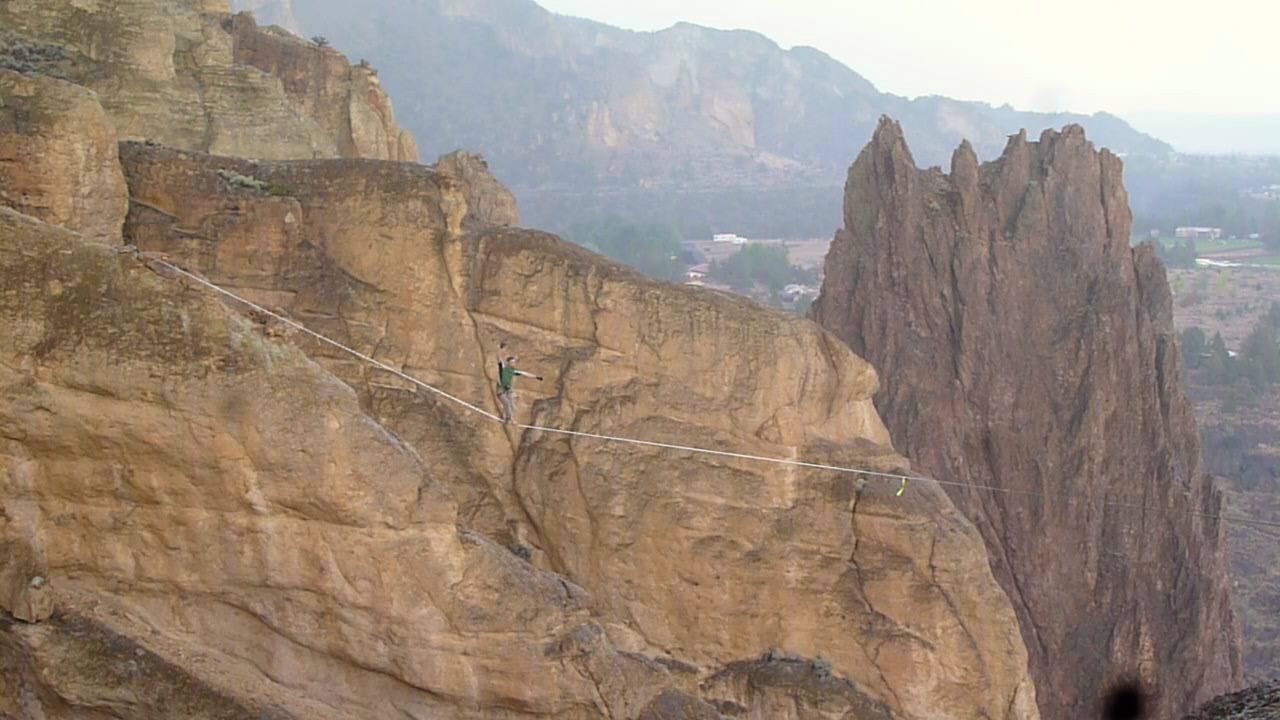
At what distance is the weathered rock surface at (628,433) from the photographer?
73.6 feet

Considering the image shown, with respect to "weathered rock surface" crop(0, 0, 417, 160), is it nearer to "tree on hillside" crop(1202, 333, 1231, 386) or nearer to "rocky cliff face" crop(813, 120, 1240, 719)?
"rocky cliff face" crop(813, 120, 1240, 719)

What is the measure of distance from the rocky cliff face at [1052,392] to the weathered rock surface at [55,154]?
2984 centimetres

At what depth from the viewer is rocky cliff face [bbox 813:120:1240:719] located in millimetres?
43469

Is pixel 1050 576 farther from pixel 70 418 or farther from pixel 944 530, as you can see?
pixel 70 418

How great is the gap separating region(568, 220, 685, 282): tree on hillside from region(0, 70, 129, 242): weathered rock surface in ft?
272

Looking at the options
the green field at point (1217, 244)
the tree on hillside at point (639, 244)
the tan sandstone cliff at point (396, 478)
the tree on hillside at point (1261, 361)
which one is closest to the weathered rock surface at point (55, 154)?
the tan sandstone cliff at point (396, 478)

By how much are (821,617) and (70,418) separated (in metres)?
11.5

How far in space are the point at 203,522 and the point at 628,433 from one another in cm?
788

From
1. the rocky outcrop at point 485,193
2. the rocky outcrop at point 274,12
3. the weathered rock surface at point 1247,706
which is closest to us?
the weathered rock surface at point 1247,706

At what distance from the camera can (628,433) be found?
74.9 ft

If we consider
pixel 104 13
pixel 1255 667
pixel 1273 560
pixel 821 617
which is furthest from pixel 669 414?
pixel 1273 560

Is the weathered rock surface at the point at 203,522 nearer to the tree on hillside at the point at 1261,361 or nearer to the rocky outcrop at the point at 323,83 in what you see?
the rocky outcrop at the point at 323,83

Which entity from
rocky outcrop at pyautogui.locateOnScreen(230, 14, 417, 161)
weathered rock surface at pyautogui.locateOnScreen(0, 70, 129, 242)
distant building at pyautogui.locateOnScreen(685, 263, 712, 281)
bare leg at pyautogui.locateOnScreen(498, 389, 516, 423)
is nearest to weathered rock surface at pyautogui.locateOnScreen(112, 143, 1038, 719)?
bare leg at pyautogui.locateOnScreen(498, 389, 516, 423)

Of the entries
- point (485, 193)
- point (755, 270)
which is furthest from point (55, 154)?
point (755, 270)
